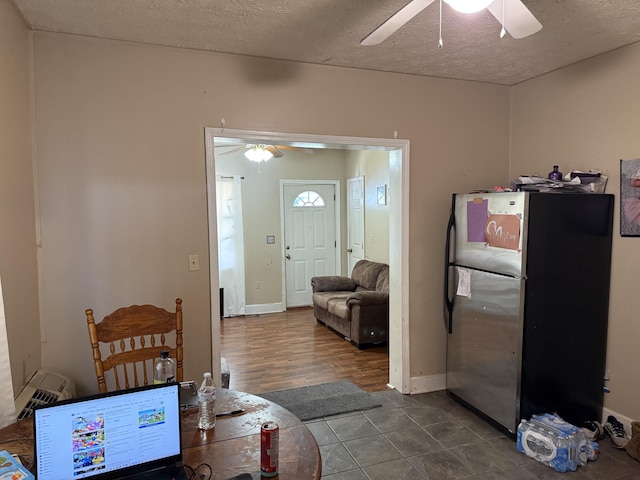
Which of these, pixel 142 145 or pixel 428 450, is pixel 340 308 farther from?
pixel 142 145

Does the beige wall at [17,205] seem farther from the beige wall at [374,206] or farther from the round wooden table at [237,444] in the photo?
the beige wall at [374,206]

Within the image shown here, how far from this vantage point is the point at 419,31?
2.53 m

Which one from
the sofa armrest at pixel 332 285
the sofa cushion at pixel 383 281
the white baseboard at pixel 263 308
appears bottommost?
the white baseboard at pixel 263 308

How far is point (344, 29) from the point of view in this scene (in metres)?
2.51

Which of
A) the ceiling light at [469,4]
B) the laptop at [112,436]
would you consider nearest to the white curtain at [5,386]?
the laptop at [112,436]

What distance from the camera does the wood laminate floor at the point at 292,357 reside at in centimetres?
383

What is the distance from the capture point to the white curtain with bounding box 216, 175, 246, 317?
249 inches

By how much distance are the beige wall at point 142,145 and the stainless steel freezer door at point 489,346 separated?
147 centimetres

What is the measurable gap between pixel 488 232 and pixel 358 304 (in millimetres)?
2063

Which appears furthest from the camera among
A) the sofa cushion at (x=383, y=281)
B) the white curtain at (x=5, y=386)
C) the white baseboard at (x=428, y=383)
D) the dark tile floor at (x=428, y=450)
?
the sofa cushion at (x=383, y=281)

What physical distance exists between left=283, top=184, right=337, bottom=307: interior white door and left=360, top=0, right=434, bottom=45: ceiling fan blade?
488 centimetres

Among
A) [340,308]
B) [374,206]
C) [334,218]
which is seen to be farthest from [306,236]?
[340,308]

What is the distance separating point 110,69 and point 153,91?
27 cm

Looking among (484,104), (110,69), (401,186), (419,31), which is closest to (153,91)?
(110,69)
